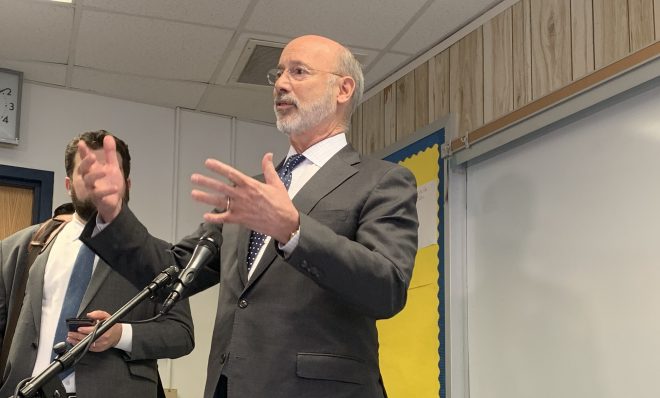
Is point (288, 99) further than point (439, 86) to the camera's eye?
No

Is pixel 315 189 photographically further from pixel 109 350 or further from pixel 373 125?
pixel 373 125

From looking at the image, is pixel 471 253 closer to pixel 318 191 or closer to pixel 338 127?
pixel 338 127

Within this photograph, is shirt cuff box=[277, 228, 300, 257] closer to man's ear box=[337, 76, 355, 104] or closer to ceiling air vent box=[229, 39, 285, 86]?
man's ear box=[337, 76, 355, 104]

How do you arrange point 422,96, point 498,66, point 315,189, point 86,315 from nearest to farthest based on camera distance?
point 315,189
point 86,315
point 498,66
point 422,96

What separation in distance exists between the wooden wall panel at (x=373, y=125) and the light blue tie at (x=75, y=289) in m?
2.08

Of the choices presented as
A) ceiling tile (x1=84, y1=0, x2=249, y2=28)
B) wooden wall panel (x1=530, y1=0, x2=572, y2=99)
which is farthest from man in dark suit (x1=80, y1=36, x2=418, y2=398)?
ceiling tile (x1=84, y1=0, x2=249, y2=28)

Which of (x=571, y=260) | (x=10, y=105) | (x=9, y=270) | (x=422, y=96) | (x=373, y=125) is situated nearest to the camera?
(x=9, y=270)

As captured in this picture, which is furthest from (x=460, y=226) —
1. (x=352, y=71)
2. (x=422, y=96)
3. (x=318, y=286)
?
(x=318, y=286)

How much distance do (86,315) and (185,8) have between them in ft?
5.50

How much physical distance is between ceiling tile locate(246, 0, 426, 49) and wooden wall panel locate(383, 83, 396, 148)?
39 centimetres

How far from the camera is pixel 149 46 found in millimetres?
3836

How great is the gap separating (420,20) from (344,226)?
2072 mm

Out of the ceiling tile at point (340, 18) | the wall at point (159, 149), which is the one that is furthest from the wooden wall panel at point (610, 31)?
the wall at point (159, 149)

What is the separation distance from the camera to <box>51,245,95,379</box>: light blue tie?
227cm
